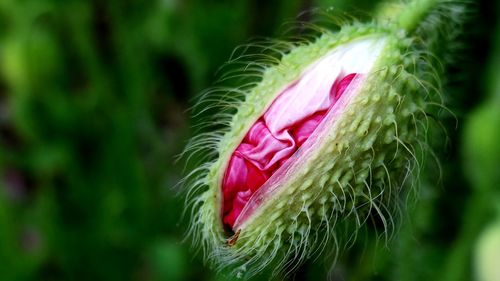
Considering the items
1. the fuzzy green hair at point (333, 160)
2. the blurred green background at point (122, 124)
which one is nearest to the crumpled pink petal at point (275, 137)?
the fuzzy green hair at point (333, 160)

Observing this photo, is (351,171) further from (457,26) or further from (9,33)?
(9,33)

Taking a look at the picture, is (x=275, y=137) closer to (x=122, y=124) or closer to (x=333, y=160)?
(x=333, y=160)

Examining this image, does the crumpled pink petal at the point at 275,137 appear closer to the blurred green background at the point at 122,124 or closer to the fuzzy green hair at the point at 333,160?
the fuzzy green hair at the point at 333,160

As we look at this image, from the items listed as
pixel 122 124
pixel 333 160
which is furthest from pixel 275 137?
pixel 122 124

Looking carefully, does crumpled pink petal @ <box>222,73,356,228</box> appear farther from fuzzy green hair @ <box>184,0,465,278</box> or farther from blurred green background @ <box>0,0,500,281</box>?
blurred green background @ <box>0,0,500,281</box>

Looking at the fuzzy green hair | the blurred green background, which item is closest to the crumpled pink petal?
the fuzzy green hair
